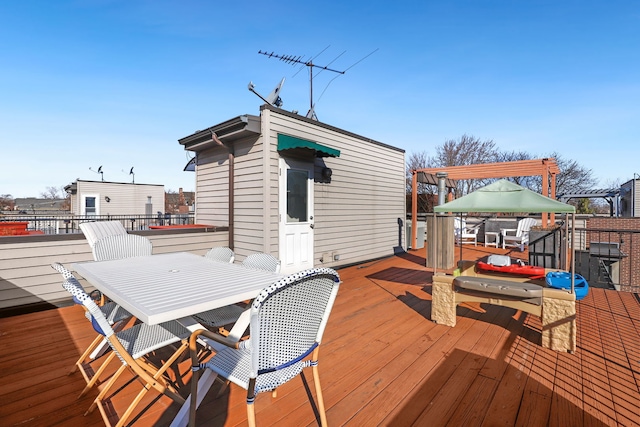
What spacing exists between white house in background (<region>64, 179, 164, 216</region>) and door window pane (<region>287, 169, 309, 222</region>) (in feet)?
44.3

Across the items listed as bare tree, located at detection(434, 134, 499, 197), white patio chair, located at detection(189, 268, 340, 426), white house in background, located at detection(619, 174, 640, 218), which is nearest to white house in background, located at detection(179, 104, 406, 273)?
white patio chair, located at detection(189, 268, 340, 426)

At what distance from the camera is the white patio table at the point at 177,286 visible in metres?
1.55

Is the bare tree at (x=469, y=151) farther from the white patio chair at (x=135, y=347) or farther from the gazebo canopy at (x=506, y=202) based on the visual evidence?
the white patio chair at (x=135, y=347)

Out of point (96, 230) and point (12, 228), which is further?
point (12, 228)

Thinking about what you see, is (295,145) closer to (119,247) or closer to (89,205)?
(119,247)

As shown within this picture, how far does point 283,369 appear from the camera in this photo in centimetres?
147

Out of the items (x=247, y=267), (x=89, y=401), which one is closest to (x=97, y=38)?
(x=247, y=267)

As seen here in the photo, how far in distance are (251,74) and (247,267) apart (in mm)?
7555

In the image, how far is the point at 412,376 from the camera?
2232mm

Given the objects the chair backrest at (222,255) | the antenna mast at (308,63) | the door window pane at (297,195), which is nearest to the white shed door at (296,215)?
the door window pane at (297,195)

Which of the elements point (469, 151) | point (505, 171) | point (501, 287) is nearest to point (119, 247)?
point (501, 287)

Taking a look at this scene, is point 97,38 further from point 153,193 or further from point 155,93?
point 153,193

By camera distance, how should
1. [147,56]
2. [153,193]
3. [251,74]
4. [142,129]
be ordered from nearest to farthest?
1. [147,56]
2. [251,74]
3. [142,129]
4. [153,193]

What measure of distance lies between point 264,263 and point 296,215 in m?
2.61
